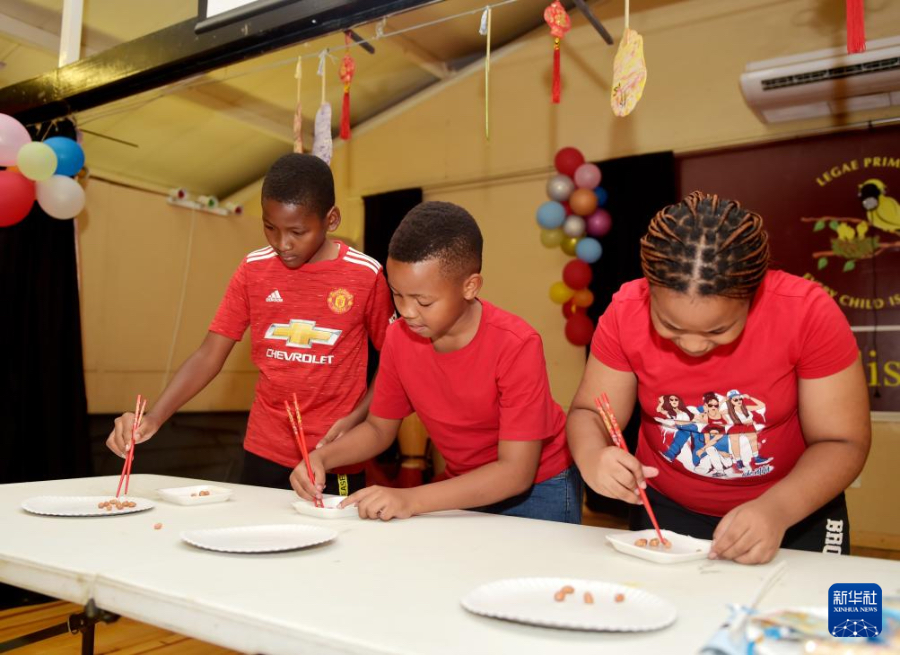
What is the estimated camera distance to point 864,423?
1.13 m

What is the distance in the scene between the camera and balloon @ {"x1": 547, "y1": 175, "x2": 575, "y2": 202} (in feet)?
16.1

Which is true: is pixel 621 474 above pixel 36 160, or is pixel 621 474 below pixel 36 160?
below

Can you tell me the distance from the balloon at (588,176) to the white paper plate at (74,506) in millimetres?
3807

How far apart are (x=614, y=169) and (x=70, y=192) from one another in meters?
3.24

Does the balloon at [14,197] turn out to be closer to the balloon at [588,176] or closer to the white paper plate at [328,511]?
the white paper plate at [328,511]

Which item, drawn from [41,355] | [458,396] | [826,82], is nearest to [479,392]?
[458,396]

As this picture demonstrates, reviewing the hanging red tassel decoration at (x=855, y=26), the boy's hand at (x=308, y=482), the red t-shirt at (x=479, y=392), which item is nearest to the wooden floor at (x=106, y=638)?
the boy's hand at (x=308, y=482)

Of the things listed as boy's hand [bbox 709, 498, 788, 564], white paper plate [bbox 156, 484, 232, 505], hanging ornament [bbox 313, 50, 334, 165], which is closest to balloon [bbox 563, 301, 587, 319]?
hanging ornament [bbox 313, 50, 334, 165]

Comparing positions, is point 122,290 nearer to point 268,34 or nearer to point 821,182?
point 268,34

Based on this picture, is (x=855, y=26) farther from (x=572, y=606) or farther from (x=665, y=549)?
(x=572, y=606)

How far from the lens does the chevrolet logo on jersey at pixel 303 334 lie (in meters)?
1.86

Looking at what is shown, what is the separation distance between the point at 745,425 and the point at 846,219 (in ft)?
12.2

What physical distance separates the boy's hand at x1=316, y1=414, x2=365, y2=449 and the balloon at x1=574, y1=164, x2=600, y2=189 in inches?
132

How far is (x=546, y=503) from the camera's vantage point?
1.58 meters
